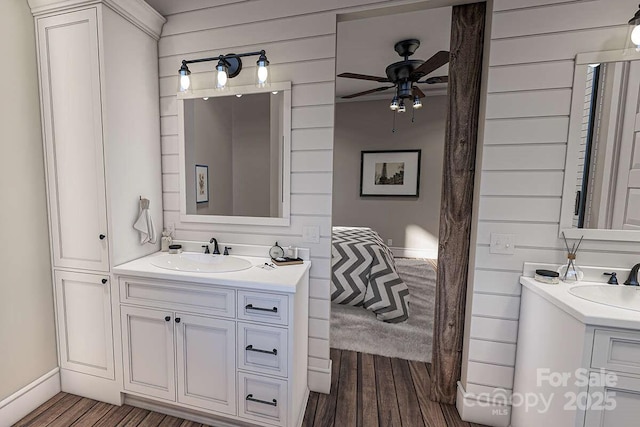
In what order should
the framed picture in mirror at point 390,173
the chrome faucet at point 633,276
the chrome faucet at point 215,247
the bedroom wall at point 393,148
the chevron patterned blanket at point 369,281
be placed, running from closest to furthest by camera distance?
the chrome faucet at point 633,276 → the chrome faucet at point 215,247 → the chevron patterned blanket at point 369,281 → the bedroom wall at point 393,148 → the framed picture in mirror at point 390,173

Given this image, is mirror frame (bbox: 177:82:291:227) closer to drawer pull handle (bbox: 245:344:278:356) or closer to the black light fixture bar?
the black light fixture bar

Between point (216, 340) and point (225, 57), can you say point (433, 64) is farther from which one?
point (216, 340)

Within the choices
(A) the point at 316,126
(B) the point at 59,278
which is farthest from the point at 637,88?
(B) the point at 59,278

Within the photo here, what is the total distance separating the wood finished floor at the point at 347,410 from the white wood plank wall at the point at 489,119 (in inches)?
9.7

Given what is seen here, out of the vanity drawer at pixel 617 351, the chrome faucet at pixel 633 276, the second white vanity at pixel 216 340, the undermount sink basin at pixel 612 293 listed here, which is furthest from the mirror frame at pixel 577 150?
the second white vanity at pixel 216 340

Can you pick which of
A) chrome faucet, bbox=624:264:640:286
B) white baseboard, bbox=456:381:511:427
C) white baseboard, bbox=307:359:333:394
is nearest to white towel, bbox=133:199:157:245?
white baseboard, bbox=307:359:333:394

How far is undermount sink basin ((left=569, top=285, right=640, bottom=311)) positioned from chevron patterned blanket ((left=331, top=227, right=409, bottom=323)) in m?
1.69

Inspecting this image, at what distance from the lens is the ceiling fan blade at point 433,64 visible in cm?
251

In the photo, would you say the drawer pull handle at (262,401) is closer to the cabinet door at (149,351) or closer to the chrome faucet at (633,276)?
the cabinet door at (149,351)

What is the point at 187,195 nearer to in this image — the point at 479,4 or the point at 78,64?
the point at 78,64

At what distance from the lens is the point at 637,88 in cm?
153

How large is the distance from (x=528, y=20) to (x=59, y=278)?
326cm

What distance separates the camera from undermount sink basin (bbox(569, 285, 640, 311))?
1489 mm

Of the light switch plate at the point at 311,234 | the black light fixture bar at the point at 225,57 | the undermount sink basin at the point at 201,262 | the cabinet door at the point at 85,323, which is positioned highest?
the black light fixture bar at the point at 225,57
